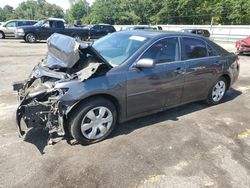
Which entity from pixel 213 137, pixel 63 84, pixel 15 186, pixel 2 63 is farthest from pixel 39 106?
pixel 2 63

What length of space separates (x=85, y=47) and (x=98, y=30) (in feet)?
64.9

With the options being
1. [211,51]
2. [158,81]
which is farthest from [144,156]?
[211,51]

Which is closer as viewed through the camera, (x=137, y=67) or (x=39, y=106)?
(x=39, y=106)

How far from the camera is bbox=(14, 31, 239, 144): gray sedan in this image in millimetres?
3471

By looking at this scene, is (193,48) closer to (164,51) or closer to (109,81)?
(164,51)

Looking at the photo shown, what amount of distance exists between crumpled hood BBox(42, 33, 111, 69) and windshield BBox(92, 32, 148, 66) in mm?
391

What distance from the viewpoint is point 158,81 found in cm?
427

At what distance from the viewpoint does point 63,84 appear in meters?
3.44

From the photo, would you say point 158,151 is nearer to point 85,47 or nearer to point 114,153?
point 114,153

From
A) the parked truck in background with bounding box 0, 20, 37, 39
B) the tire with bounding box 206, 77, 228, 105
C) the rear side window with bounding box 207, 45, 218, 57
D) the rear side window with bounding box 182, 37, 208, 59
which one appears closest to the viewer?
the rear side window with bounding box 182, 37, 208, 59

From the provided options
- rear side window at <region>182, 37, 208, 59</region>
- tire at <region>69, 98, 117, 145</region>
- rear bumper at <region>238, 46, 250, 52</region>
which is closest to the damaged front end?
tire at <region>69, 98, 117, 145</region>

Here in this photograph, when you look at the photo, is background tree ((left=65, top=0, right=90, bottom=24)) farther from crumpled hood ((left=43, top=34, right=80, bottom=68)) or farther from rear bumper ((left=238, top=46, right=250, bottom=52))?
crumpled hood ((left=43, top=34, right=80, bottom=68))

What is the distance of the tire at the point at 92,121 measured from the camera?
3574mm

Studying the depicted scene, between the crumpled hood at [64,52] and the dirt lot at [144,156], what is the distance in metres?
1.17
